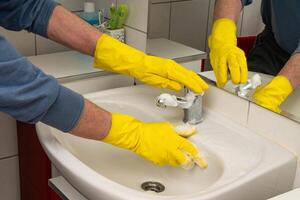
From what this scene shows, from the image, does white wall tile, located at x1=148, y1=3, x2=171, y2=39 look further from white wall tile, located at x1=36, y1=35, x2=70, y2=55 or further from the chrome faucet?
white wall tile, located at x1=36, y1=35, x2=70, y2=55

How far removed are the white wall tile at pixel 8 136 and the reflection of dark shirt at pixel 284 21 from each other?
2.86 ft

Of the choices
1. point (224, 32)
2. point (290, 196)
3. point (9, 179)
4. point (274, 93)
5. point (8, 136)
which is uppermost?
point (224, 32)

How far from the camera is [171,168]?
1.22 metres

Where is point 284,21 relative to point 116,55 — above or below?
above

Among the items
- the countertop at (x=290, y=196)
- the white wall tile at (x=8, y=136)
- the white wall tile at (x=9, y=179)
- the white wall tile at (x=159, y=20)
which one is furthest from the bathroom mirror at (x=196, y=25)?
the white wall tile at (x=9, y=179)

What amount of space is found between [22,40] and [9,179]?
0.48m

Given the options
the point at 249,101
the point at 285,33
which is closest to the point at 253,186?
the point at 249,101

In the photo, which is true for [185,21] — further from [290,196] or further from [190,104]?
[290,196]

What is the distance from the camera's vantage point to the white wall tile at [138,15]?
4.70 feet

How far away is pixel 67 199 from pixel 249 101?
0.50 m

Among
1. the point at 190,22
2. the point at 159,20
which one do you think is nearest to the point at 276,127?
the point at 190,22

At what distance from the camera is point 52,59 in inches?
60.2

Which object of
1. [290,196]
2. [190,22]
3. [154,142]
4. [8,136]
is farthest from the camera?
[8,136]

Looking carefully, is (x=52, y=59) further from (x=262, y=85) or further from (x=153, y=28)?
(x=262, y=85)
